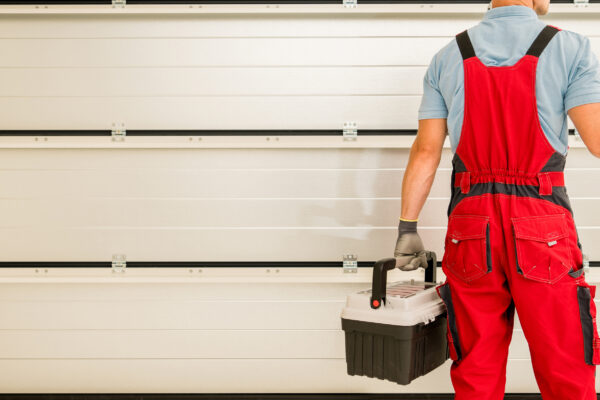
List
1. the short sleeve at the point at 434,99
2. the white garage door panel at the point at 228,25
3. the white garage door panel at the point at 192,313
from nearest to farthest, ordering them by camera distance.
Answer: the short sleeve at the point at 434,99
the white garage door panel at the point at 228,25
the white garage door panel at the point at 192,313

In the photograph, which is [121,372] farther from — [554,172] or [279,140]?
[554,172]

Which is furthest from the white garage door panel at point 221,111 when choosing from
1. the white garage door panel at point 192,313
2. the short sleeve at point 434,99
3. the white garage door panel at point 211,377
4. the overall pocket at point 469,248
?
the white garage door panel at point 211,377

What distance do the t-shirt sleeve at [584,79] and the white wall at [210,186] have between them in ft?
4.21

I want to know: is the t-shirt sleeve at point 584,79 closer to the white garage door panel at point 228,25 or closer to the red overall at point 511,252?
the red overall at point 511,252

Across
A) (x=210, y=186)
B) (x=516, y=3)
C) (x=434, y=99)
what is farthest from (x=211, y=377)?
(x=516, y=3)

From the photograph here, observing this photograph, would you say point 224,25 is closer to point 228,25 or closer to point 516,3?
point 228,25

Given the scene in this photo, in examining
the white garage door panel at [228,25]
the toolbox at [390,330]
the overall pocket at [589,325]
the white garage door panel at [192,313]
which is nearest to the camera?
the overall pocket at [589,325]

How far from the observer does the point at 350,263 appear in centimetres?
321

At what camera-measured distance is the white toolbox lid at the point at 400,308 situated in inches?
80.6

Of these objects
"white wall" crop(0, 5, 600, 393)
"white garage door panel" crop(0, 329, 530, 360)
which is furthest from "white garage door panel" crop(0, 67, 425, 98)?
"white garage door panel" crop(0, 329, 530, 360)

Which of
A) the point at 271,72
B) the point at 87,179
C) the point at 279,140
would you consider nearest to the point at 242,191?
the point at 279,140

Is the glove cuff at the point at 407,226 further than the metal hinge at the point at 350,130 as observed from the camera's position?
No

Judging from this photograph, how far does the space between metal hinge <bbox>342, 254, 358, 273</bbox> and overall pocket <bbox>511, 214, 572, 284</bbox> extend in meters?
1.40

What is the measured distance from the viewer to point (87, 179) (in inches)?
128
